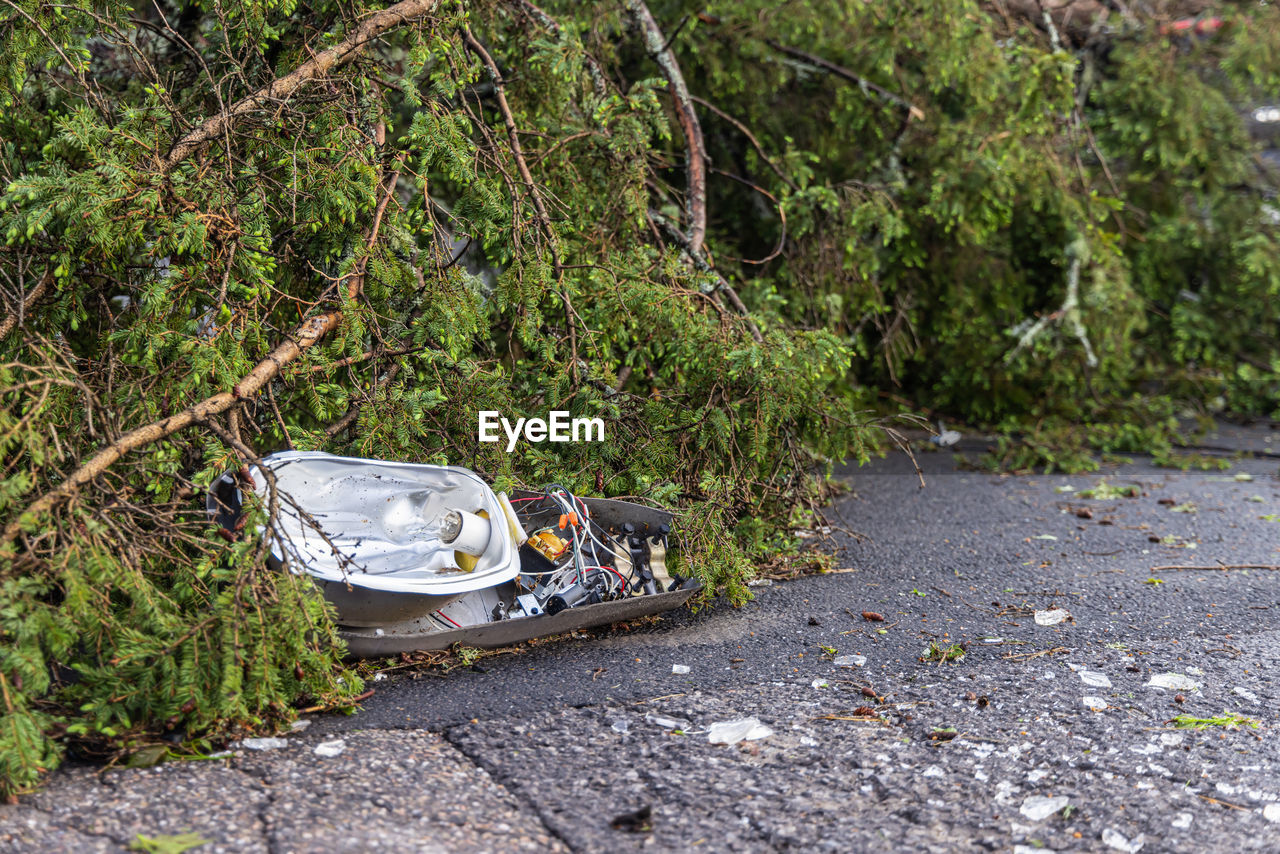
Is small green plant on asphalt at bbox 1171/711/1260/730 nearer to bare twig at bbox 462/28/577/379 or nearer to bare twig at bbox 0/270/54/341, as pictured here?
bare twig at bbox 462/28/577/379

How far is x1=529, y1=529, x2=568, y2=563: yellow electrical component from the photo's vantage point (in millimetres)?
3518

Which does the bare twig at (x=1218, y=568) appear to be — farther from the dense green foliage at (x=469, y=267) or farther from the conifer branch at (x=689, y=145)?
the conifer branch at (x=689, y=145)

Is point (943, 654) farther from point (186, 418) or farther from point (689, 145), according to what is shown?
point (689, 145)

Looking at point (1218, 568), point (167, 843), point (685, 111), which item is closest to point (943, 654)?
point (1218, 568)

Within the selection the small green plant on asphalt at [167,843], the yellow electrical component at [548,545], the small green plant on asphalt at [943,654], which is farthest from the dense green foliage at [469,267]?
the small green plant on asphalt at [943,654]

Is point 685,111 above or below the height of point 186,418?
above

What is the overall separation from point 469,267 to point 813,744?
11.5ft

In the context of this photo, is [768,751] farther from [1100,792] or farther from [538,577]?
[538,577]

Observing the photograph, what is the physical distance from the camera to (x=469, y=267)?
5.36 m

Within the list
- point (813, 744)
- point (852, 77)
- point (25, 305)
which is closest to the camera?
point (813, 744)

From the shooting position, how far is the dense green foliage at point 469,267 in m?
2.67

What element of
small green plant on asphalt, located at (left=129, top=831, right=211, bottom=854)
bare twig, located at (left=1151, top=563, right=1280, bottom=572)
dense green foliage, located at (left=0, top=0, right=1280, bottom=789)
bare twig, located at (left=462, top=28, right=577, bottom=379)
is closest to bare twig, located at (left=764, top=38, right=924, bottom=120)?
dense green foliage, located at (left=0, top=0, right=1280, bottom=789)

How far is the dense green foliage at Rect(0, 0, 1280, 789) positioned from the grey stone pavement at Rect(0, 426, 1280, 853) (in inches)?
11.7

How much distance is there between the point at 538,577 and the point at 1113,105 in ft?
21.8
